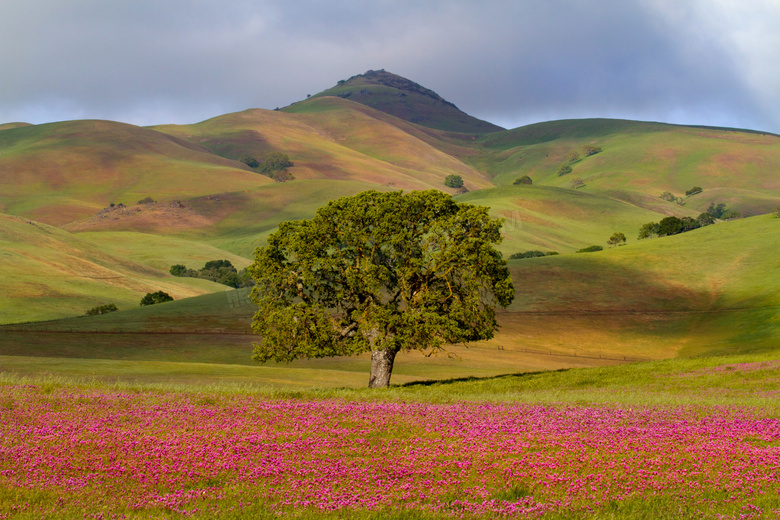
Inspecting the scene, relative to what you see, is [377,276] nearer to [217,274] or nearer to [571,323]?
[571,323]

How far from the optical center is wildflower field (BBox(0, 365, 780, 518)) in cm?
999

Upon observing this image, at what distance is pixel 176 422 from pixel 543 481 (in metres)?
7.93

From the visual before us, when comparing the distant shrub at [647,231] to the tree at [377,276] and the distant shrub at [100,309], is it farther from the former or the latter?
the tree at [377,276]

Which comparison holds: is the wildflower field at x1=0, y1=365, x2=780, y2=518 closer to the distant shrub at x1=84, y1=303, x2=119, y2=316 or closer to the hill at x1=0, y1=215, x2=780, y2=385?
the hill at x1=0, y1=215, x2=780, y2=385

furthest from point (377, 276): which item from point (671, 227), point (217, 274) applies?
point (671, 227)

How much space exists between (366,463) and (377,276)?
23.1m

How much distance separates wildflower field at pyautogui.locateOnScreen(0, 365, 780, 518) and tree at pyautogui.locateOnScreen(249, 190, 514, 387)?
58.0 ft

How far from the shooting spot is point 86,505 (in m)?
9.73

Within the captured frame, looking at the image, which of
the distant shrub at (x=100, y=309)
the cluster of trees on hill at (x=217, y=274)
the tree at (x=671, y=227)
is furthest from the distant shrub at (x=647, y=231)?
the distant shrub at (x=100, y=309)

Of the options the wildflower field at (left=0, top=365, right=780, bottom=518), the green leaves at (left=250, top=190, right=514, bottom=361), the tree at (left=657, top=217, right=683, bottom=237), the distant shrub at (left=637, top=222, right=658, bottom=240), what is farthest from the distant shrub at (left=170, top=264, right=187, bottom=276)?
the wildflower field at (left=0, top=365, right=780, bottom=518)

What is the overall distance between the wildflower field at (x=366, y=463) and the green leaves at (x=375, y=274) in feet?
57.9

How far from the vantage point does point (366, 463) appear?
11961 mm

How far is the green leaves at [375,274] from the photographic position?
113 ft

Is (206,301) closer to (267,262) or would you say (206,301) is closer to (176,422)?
(267,262)
